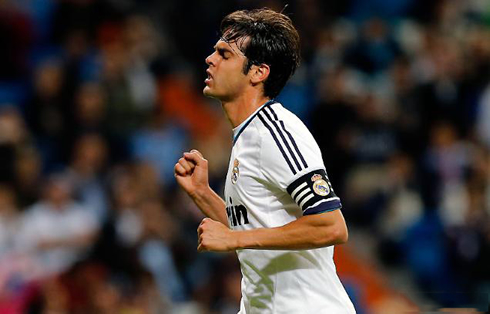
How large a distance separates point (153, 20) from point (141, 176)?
326 cm

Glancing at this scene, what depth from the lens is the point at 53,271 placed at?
727 cm

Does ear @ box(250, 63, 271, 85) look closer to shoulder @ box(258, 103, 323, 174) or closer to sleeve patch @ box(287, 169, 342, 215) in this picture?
shoulder @ box(258, 103, 323, 174)

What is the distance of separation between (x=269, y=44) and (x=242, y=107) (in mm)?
306

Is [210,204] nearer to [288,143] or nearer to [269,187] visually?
[269,187]

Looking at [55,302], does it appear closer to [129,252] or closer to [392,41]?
[129,252]

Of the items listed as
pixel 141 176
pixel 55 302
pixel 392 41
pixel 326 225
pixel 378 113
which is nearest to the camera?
pixel 326 225

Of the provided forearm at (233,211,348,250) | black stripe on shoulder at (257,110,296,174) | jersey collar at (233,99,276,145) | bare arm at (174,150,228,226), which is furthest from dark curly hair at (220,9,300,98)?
forearm at (233,211,348,250)

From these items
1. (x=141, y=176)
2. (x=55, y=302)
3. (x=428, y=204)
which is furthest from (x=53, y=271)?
(x=428, y=204)

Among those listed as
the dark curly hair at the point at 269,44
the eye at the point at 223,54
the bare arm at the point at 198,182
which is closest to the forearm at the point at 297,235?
the bare arm at the point at 198,182

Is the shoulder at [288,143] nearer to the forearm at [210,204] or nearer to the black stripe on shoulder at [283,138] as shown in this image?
the black stripe on shoulder at [283,138]

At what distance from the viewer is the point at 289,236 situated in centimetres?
346

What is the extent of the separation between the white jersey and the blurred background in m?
2.72

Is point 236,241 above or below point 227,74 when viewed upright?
below

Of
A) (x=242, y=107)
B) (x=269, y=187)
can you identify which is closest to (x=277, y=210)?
(x=269, y=187)
